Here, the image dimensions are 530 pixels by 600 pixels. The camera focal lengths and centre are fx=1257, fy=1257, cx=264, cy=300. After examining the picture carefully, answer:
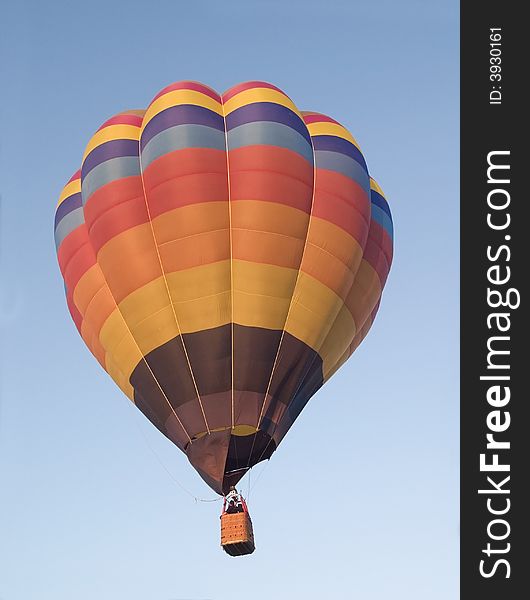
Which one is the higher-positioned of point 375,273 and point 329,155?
point 329,155

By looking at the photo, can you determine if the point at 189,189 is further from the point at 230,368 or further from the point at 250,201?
the point at 230,368

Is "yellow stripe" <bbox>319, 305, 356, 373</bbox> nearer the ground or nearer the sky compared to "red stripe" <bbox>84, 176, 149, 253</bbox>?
nearer the ground

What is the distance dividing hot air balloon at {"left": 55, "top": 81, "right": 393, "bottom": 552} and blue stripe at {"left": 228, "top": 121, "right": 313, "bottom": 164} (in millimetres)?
19

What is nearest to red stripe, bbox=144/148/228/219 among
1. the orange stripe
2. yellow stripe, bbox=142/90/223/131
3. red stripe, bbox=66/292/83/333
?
the orange stripe

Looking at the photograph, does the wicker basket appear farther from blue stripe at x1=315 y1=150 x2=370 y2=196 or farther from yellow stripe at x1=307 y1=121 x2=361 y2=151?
yellow stripe at x1=307 y1=121 x2=361 y2=151

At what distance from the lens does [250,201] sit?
16.3m

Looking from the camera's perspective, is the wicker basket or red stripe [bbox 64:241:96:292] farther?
red stripe [bbox 64:241:96:292]

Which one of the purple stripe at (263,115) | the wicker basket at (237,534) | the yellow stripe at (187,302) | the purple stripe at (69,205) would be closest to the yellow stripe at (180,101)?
the purple stripe at (263,115)

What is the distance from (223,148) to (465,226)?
3794mm

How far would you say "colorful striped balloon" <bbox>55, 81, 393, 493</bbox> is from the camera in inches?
636

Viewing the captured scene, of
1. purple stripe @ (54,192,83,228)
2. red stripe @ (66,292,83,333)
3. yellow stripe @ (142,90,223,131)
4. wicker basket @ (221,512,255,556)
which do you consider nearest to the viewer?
wicker basket @ (221,512,255,556)

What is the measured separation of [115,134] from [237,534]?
5655 mm

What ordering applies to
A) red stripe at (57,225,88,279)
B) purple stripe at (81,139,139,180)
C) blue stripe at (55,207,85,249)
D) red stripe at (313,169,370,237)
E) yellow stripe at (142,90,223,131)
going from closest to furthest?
red stripe at (313,169,370,237), yellow stripe at (142,90,223,131), purple stripe at (81,139,139,180), red stripe at (57,225,88,279), blue stripe at (55,207,85,249)

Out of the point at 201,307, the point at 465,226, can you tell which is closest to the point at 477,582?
the point at 465,226
